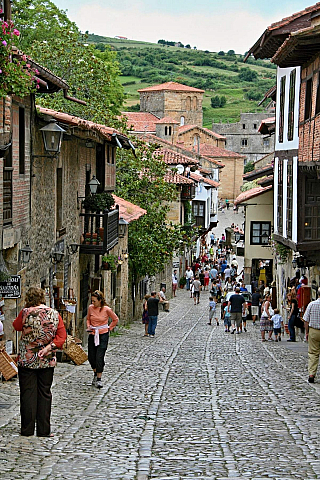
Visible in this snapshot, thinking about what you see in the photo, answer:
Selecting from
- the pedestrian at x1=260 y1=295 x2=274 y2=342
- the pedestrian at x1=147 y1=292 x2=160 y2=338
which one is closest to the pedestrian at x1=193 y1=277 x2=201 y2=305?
the pedestrian at x1=147 y1=292 x2=160 y2=338

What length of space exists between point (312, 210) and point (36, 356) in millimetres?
13924

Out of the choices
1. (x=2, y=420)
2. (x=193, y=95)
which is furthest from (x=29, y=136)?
(x=193, y=95)

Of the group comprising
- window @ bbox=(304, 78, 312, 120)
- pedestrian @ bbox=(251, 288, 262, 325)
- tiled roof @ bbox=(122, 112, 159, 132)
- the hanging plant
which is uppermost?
tiled roof @ bbox=(122, 112, 159, 132)

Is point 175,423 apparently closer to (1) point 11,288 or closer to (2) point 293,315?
(1) point 11,288

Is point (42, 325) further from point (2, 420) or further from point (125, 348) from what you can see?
point (125, 348)

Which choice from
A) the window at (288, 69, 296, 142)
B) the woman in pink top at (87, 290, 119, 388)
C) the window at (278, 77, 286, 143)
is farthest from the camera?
the window at (278, 77, 286, 143)

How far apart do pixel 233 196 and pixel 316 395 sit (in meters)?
114

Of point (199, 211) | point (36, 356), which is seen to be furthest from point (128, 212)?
point (199, 211)

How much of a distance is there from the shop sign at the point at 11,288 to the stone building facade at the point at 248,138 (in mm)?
139486

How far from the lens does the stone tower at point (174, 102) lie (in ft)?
439

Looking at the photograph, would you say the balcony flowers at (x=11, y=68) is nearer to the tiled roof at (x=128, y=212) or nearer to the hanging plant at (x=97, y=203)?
the hanging plant at (x=97, y=203)

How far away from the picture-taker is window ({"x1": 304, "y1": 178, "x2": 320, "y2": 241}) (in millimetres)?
20664

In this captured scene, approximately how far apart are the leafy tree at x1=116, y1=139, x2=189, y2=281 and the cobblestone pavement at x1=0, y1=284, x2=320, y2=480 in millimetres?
14447

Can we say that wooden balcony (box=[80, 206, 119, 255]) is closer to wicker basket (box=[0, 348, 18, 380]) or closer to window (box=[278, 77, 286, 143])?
window (box=[278, 77, 286, 143])
